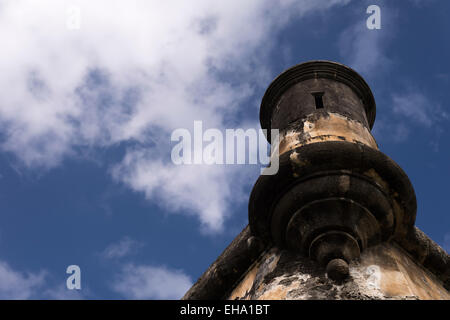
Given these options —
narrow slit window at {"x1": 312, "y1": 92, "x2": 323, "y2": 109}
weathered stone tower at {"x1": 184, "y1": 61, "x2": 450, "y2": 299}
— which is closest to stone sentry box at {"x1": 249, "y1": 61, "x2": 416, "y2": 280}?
weathered stone tower at {"x1": 184, "y1": 61, "x2": 450, "y2": 299}

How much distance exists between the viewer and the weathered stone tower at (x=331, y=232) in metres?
3.19

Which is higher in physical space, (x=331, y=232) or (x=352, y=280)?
(x=331, y=232)

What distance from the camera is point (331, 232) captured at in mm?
3285

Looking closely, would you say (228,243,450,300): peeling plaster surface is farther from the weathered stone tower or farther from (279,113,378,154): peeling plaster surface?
(279,113,378,154): peeling plaster surface

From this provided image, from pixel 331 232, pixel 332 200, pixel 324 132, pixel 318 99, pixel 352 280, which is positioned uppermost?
pixel 318 99

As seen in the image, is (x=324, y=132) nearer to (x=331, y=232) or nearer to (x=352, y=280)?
(x=331, y=232)

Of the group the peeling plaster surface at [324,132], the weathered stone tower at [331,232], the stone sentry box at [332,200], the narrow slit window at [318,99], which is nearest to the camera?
the weathered stone tower at [331,232]

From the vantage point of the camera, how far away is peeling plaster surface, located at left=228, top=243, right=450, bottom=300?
Result: 3.03 meters

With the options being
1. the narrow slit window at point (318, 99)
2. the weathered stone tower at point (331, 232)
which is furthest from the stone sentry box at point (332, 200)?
the narrow slit window at point (318, 99)

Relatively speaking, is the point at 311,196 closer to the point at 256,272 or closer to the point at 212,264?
the point at 256,272

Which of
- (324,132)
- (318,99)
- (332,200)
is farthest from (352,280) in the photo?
(318,99)

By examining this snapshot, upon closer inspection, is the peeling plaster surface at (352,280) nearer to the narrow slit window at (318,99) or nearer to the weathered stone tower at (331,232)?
the weathered stone tower at (331,232)

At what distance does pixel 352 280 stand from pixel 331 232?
0.35m
